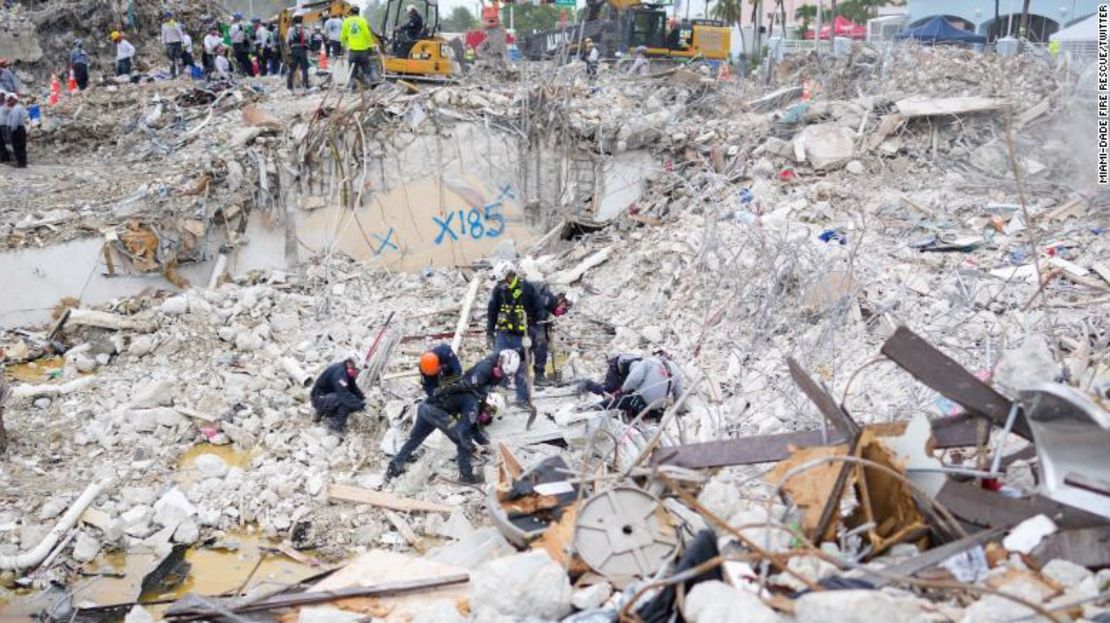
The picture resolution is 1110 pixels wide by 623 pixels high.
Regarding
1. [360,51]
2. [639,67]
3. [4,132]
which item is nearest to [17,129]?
[4,132]

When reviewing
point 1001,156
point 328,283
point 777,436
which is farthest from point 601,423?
point 1001,156

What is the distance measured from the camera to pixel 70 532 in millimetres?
7934

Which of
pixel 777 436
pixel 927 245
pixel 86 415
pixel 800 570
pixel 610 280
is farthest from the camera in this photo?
pixel 610 280

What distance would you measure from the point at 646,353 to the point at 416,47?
26.5ft

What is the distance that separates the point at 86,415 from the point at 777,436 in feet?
24.6

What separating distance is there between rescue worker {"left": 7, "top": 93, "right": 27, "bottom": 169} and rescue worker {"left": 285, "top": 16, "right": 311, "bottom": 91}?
4.21 meters

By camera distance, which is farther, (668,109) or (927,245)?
(668,109)

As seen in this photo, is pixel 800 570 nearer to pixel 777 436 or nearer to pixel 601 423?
pixel 777 436

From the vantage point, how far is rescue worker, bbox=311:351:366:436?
30.5ft

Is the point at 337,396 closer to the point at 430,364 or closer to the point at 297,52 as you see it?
the point at 430,364

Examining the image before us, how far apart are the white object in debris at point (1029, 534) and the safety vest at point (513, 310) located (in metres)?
5.80

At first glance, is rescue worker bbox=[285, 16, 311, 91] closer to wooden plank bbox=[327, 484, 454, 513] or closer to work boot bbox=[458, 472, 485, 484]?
wooden plank bbox=[327, 484, 454, 513]

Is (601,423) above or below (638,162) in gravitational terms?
below

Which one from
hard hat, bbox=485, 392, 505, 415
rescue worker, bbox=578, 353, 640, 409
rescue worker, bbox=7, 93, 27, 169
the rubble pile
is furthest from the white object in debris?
rescue worker, bbox=7, 93, 27, 169
